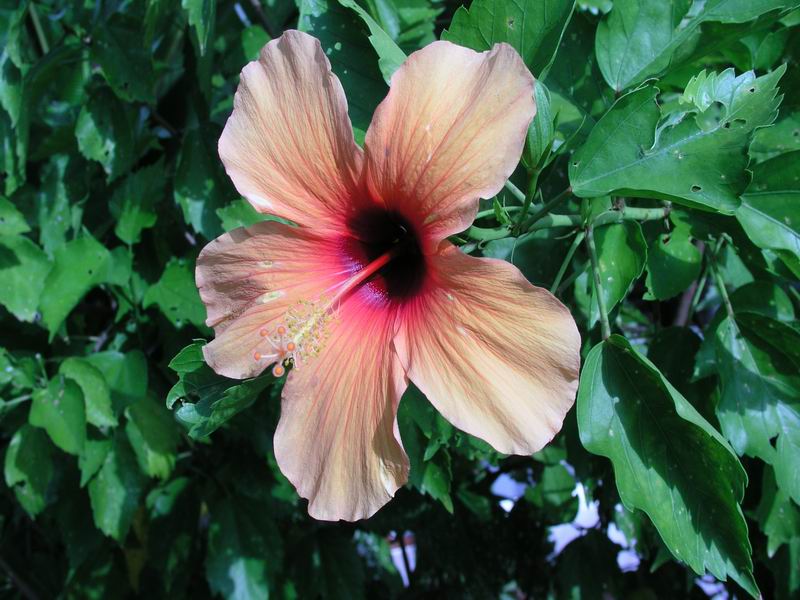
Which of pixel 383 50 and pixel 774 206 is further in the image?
pixel 774 206

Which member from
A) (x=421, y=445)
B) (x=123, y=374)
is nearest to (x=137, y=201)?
(x=123, y=374)

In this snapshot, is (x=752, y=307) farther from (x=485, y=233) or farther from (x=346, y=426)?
(x=346, y=426)

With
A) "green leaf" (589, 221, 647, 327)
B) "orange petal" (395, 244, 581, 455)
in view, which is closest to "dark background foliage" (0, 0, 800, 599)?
"green leaf" (589, 221, 647, 327)

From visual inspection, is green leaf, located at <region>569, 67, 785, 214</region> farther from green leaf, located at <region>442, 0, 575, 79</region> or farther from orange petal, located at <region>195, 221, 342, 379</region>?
orange petal, located at <region>195, 221, 342, 379</region>

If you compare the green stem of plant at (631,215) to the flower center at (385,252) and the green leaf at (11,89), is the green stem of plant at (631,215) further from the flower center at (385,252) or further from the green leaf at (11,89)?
the green leaf at (11,89)

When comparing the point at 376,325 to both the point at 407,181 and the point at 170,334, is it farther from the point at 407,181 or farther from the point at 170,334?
the point at 170,334

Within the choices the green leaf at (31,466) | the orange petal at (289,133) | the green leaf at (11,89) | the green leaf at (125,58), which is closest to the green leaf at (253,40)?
the green leaf at (125,58)
